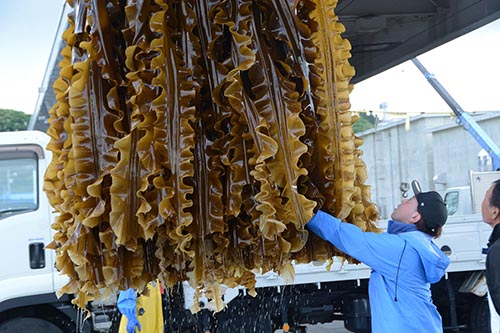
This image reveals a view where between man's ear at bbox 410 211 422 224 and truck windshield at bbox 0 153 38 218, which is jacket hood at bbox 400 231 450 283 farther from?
truck windshield at bbox 0 153 38 218

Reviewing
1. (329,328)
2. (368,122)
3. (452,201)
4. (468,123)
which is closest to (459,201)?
(452,201)

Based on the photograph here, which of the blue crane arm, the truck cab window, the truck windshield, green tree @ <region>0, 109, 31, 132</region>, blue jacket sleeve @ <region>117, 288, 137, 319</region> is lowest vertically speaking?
blue jacket sleeve @ <region>117, 288, 137, 319</region>

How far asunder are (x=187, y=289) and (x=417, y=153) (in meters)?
14.5

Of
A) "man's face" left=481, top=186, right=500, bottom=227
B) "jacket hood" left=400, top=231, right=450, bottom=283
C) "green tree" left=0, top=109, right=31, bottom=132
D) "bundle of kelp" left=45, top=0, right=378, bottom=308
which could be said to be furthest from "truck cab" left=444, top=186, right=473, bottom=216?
"green tree" left=0, top=109, right=31, bottom=132

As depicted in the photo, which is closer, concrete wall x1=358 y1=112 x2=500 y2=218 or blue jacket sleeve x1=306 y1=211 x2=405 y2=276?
blue jacket sleeve x1=306 y1=211 x2=405 y2=276

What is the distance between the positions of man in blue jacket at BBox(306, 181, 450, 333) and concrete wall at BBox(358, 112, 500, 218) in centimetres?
1487

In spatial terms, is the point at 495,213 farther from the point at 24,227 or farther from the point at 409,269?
the point at 24,227

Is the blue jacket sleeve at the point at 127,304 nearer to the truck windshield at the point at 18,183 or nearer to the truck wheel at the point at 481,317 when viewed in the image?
the truck windshield at the point at 18,183

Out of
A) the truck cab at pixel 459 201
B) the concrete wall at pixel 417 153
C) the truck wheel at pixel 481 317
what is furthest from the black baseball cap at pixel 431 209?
the concrete wall at pixel 417 153

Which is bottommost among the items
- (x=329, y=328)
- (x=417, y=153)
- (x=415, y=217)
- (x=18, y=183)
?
(x=329, y=328)

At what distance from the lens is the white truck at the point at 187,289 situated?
6.17m

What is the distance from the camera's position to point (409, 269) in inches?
120

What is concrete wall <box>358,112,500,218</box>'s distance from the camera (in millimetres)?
18141

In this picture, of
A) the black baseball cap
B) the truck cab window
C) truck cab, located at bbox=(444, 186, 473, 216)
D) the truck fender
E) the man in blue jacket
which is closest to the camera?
the man in blue jacket
